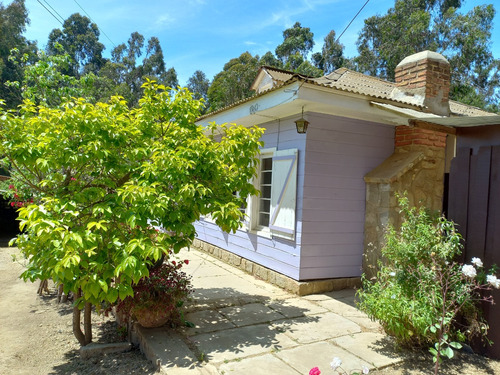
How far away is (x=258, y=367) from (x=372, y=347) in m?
1.20

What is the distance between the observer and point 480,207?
3.19 meters

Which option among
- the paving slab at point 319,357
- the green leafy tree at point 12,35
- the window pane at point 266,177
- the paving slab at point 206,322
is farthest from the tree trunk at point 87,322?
the green leafy tree at point 12,35

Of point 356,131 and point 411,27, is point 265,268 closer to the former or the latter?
point 356,131

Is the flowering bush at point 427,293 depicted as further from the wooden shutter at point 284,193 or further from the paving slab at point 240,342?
the wooden shutter at point 284,193

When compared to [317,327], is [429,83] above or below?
above

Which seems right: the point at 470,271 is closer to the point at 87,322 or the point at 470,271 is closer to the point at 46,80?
the point at 87,322

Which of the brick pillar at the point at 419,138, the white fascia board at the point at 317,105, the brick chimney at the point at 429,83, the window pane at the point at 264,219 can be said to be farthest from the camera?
the window pane at the point at 264,219

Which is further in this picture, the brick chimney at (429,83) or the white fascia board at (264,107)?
the brick chimney at (429,83)

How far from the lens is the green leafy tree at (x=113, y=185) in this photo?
2756mm

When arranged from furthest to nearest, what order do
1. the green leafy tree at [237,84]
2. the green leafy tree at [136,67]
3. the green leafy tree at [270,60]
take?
the green leafy tree at [136,67] < the green leafy tree at [270,60] < the green leafy tree at [237,84]

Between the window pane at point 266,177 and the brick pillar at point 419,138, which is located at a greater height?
the brick pillar at point 419,138

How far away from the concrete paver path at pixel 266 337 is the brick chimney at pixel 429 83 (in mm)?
3599

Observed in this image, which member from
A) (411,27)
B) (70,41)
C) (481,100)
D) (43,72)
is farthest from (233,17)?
(70,41)

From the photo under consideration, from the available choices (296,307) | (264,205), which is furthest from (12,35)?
(296,307)
